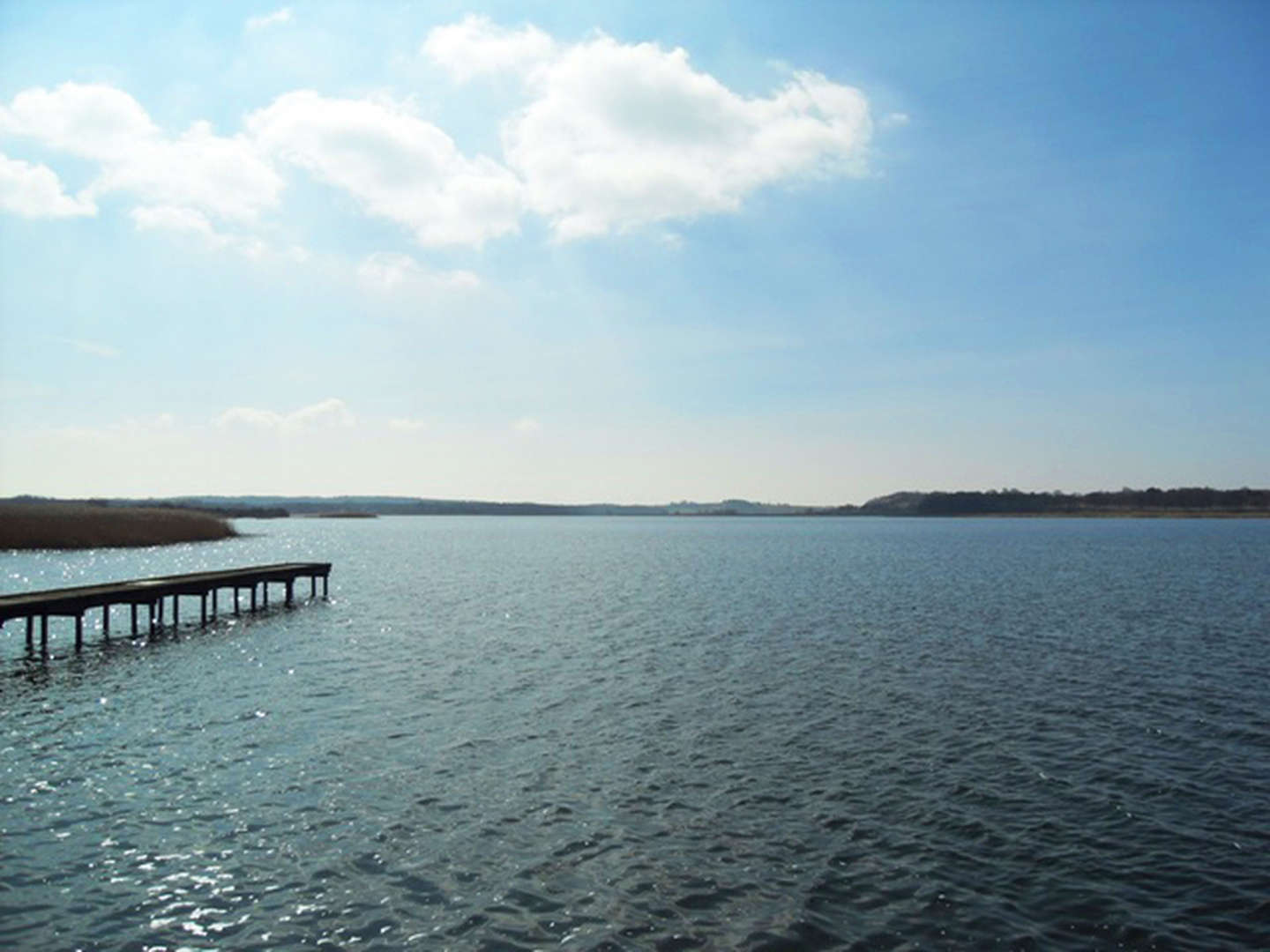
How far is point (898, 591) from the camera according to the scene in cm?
5309

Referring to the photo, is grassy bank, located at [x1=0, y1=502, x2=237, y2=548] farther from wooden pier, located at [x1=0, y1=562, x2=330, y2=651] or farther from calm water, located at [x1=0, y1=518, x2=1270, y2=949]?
calm water, located at [x1=0, y1=518, x2=1270, y2=949]

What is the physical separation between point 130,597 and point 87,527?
5987cm

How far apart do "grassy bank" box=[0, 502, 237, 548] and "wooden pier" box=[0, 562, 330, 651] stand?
45725 millimetres

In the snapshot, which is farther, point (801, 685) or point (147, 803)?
point (801, 685)

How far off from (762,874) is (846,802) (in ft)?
11.7

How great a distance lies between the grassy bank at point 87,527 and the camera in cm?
8062

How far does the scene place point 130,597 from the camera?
34.9m

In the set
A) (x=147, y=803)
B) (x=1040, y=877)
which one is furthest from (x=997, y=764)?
(x=147, y=803)

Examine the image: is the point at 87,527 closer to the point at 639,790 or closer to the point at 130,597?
the point at 130,597

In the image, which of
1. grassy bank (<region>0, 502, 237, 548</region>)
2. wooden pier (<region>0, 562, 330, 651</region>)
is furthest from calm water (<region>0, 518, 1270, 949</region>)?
grassy bank (<region>0, 502, 237, 548</region>)

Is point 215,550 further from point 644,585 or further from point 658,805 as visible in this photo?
point 658,805

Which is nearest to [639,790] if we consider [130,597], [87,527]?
[130,597]

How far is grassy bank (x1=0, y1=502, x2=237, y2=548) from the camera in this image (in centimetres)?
8062

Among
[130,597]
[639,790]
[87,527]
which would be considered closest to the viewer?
[639,790]
